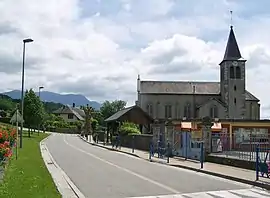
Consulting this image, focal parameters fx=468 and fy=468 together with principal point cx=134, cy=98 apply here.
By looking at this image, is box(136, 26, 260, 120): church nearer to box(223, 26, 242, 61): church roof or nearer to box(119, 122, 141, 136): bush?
box(223, 26, 242, 61): church roof

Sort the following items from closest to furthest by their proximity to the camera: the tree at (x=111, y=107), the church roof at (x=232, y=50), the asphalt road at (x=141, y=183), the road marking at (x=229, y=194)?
the road marking at (x=229, y=194)
the asphalt road at (x=141, y=183)
the church roof at (x=232, y=50)
the tree at (x=111, y=107)

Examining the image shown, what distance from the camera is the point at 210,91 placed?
335 feet

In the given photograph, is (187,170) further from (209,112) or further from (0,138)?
(209,112)

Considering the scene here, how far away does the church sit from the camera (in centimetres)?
9088

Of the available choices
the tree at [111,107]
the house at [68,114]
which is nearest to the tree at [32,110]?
the tree at [111,107]

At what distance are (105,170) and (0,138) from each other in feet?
19.5

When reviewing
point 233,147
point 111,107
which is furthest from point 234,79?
point 233,147

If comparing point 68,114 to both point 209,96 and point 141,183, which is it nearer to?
point 209,96

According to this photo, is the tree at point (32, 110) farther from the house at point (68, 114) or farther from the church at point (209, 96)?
the house at point (68, 114)

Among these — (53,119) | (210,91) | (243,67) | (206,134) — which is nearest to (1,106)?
(53,119)

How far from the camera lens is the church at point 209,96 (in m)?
90.9

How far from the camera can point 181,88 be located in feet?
336

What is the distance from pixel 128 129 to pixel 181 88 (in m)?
49.0

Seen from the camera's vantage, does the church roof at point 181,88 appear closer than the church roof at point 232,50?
No
